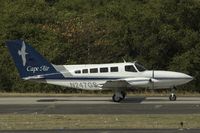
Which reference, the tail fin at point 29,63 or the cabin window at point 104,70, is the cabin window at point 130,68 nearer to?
the cabin window at point 104,70

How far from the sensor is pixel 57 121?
786 inches

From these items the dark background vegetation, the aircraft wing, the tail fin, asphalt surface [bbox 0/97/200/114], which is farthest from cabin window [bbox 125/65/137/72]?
the dark background vegetation

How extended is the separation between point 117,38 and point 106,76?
15656mm

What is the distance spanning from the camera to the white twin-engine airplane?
101ft

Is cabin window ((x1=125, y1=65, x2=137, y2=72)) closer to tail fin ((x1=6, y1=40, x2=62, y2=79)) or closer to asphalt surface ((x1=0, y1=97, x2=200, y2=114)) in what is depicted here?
asphalt surface ((x1=0, y1=97, x2=200, y2=114))

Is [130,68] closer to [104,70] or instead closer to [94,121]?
[104,70]

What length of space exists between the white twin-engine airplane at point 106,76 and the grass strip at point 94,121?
871cm

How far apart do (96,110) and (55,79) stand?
23.2ft

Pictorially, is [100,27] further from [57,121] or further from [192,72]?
[57,121]

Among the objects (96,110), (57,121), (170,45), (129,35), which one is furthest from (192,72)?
(57,121)

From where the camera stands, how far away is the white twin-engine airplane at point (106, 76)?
30703 mm

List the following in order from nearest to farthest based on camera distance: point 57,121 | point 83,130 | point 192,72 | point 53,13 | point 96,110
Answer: point 83,130 → point 57,121 → point 96,110 → point 192,72 → point 53,13

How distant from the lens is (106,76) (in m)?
31.3

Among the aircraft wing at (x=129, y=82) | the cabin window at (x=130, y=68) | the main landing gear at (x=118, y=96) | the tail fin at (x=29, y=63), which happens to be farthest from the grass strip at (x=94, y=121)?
the tail fin at (x=29, y=63)
